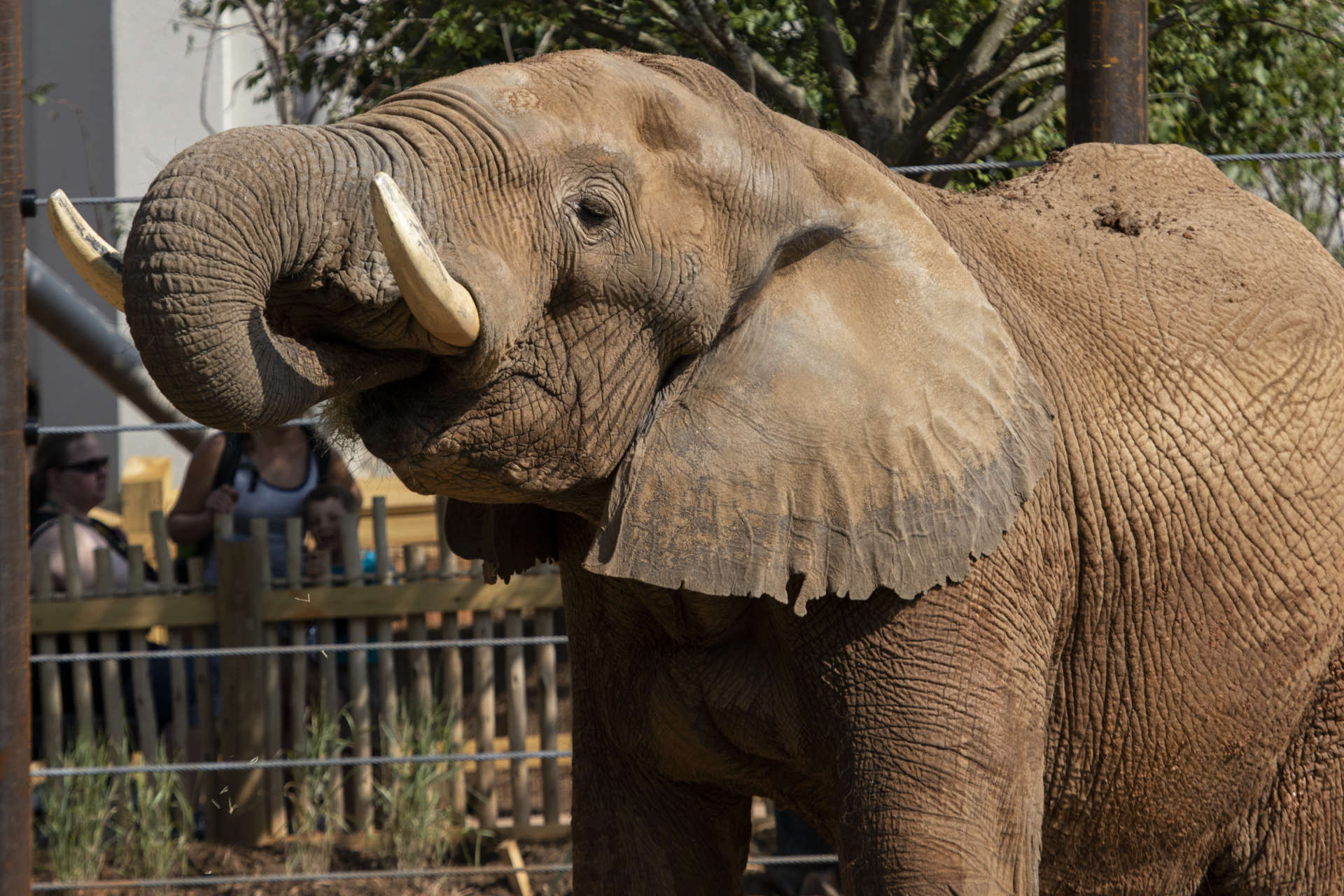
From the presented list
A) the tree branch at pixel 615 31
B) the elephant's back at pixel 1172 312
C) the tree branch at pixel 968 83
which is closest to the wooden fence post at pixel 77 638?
the tree branch at pixel 615 31

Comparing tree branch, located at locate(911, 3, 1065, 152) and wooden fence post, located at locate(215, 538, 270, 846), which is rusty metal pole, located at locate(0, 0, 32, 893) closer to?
wooden fence post, located at locate(215, 538, 270, 846)

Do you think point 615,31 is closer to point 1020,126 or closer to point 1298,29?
point 1020,126

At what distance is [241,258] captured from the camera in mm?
2004

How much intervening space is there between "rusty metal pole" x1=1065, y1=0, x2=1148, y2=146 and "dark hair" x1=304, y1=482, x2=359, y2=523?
3.05 meters

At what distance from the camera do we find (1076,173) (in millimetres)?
3197

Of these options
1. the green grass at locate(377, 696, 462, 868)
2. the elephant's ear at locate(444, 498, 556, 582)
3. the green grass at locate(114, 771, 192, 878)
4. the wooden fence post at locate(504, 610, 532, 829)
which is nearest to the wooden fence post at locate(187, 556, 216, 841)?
the green grass at locate(114, 771, 192, 878)

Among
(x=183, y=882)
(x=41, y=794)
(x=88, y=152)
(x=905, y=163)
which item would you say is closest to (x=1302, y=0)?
(x=905, y=163)

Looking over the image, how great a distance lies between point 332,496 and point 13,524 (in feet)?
7.27

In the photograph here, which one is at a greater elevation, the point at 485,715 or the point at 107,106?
the point at 107,106

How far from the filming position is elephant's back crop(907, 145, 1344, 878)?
278cm

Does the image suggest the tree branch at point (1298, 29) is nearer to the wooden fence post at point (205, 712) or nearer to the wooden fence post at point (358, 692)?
the wooden fence post at point (358, 692)

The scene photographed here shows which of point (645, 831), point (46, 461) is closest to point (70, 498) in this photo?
point (46, 461)

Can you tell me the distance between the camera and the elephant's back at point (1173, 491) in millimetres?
2779

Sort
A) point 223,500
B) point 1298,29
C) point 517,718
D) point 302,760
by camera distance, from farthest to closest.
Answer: point 223,500
point 517,718
point 1298,29
point 302,760
